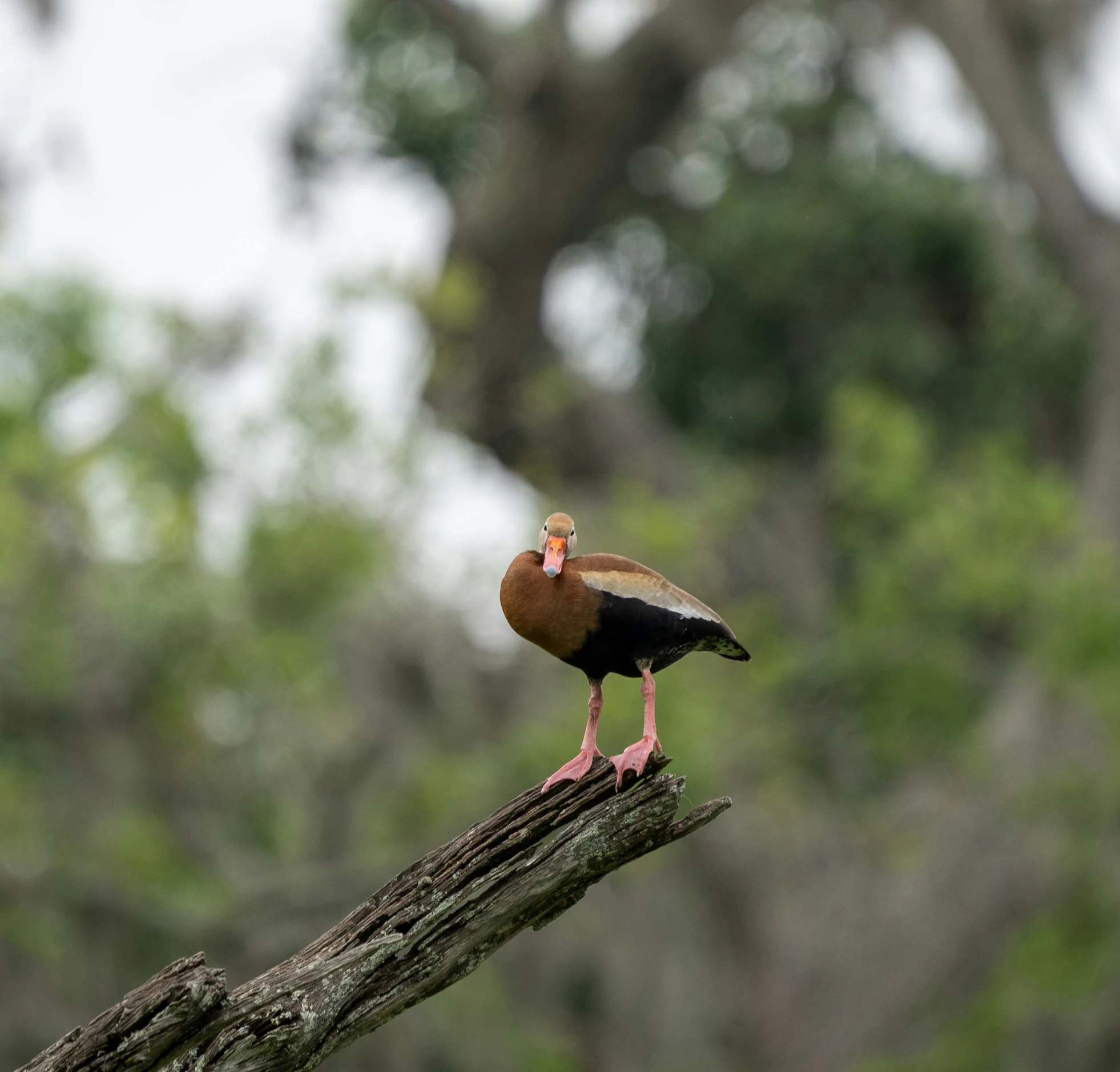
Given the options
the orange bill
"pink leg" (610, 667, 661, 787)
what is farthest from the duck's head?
"pink leg" (610, 667, 661, 787)

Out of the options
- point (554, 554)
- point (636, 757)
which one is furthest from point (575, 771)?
point (554, 554)

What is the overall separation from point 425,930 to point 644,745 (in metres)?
0.82

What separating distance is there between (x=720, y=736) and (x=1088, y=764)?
365cm

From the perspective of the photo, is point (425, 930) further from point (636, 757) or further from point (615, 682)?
point (615, 682)

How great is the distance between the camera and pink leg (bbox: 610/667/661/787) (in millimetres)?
4445

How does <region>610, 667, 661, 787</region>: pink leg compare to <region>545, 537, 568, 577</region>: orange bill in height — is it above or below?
below

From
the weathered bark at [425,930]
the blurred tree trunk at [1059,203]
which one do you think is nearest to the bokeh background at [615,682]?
the blurred tree trunk at [1059,203]

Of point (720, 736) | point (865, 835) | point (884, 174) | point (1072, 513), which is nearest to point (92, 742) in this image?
point (720, 736)

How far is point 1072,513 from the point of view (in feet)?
59.8

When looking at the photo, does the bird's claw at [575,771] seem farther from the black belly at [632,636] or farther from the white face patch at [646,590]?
the white face patch at [646,590]

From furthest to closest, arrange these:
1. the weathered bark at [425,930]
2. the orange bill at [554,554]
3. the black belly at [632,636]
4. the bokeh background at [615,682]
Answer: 1. the bokeh background at [615,682]
2. the weathered bark at [425,930]
3. the black belly at [632,636]
4. the orange bill at [554,554]

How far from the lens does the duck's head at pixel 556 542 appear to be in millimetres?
4191

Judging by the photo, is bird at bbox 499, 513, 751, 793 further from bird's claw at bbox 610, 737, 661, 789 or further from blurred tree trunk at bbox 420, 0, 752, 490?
blurred tree trunk at bbox 420, 0, 752, 490

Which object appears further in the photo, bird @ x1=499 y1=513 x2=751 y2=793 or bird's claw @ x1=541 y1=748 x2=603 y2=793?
bird's claw @ x1=541 y1=748 x2=603 y2=793
